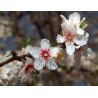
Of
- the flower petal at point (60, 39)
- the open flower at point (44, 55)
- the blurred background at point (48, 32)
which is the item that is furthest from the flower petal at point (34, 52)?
the blurred background at point (48, 32)

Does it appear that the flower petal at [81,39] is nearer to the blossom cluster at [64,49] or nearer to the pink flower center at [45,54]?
the blossom cluster at [64,49]

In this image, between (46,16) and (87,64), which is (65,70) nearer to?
(87,64)

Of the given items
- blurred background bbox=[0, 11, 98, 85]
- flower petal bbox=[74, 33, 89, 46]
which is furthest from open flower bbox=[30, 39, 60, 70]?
blurred background bbox=[0, 11, 98, 85]

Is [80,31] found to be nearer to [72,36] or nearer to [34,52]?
[72,36]

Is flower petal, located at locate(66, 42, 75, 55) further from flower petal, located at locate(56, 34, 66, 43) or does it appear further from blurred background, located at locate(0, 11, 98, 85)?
blurred background, located at locate(0, 11, 98, 85)

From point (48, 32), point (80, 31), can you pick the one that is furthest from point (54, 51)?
point (48, 32)

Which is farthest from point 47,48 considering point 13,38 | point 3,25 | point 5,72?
point 13,38

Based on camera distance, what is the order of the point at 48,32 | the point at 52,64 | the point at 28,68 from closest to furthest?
the point at 52,64 → the point at 28,68 → the point at 48,32
